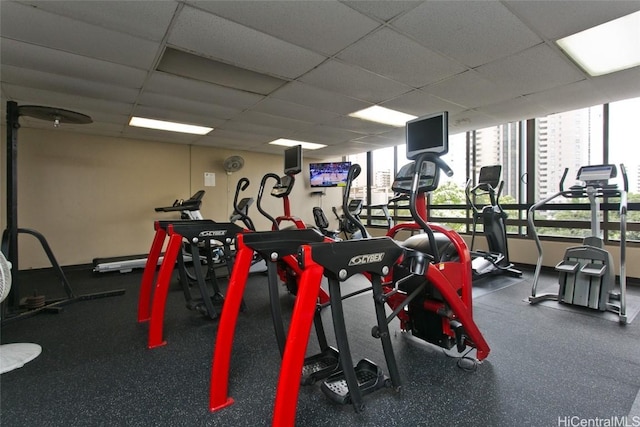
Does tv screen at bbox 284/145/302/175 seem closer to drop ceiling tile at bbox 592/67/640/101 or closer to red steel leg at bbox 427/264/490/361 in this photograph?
red steel leg at bbox 427/264/490/361

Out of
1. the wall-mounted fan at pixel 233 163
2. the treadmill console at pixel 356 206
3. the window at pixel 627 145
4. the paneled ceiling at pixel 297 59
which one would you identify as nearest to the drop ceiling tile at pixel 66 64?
Result: the paneled ceiling at pixel 297 59

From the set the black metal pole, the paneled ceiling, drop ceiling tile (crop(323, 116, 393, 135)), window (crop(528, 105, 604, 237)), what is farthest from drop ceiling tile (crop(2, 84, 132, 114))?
window (crop(528, 105, 604, 237))

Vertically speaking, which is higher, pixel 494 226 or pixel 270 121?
pixel 270 121

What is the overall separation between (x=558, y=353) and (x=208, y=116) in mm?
4623

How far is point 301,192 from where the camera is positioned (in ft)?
25.3

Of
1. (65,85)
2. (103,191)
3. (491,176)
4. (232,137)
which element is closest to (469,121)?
(491,176)

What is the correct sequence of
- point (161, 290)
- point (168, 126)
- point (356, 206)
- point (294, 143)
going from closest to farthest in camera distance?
point (161, 290) < point (168, 126) < point (356, 206) < point (294, 143)

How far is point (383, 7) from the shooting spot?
6.62ft

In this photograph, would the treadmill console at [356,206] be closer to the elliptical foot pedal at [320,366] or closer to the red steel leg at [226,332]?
the elliptical foot pedal at [320,366]

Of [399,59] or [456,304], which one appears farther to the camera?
[399,59]

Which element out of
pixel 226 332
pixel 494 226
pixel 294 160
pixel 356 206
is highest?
pixel 294 160

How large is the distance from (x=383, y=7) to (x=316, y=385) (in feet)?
8.02

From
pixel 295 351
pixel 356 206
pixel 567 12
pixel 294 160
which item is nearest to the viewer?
pixel 295 351

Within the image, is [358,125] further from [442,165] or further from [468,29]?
[442,165]
